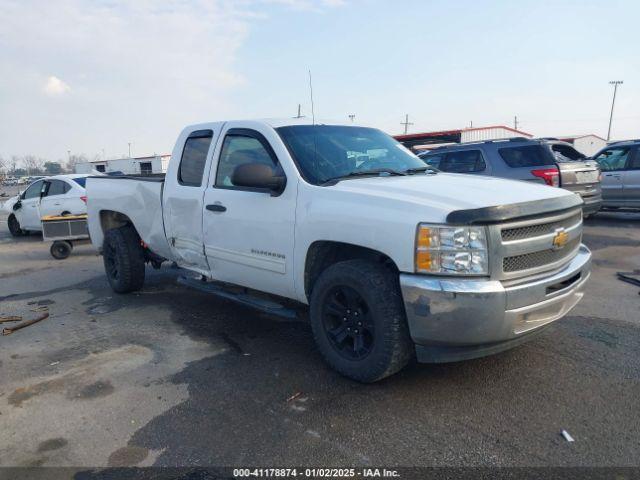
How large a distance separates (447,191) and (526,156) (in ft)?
22.6

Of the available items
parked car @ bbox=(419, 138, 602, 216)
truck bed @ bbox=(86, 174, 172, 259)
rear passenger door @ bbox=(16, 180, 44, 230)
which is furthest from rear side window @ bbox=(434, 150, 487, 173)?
rear passenger door @ bbox=(16, 180, 44, 230)

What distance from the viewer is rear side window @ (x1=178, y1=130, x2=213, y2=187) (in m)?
4.92

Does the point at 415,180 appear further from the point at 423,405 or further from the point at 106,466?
the point at 106,466

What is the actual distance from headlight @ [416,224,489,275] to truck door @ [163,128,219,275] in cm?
257

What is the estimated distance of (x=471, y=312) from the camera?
2902 mm

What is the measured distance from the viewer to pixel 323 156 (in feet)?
13.5

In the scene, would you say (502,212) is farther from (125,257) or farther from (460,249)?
(125,257)

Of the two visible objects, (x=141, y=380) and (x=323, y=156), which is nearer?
(x=141, y=380)

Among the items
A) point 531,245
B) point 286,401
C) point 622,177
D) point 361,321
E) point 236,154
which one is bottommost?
point 286,401

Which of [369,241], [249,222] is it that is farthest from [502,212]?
[249,222]

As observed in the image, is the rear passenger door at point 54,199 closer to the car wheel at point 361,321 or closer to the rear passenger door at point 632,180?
the car wheel at point 361,321

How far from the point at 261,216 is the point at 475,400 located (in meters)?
2.15

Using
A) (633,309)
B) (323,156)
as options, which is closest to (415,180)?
(323,156)

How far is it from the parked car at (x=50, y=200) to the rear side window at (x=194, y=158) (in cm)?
674
